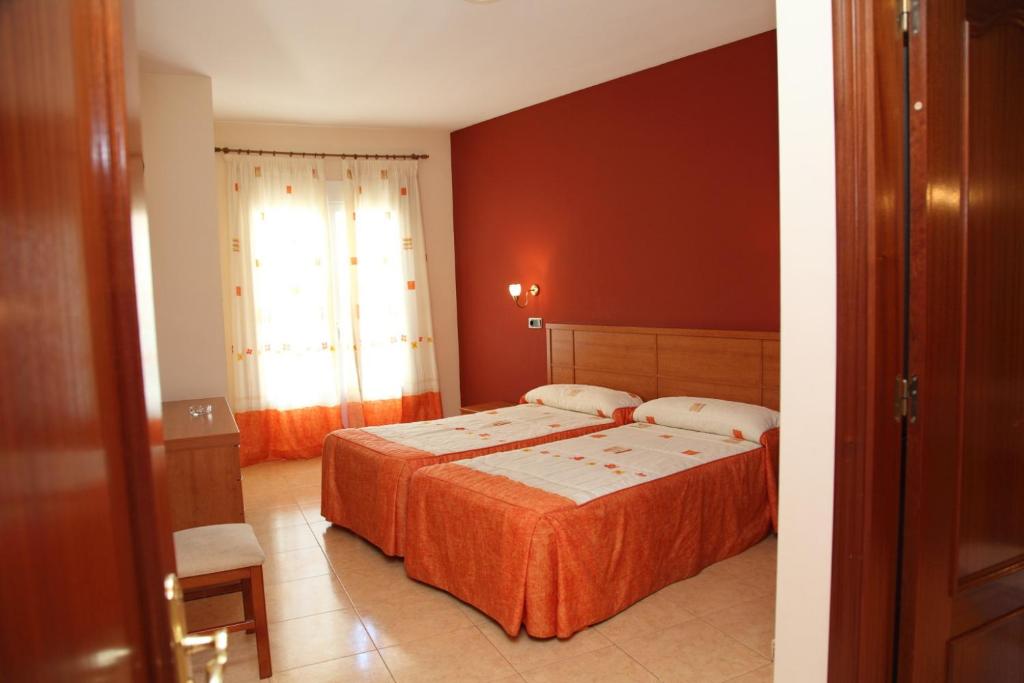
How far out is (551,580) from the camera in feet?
8.99

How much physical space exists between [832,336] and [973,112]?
0.56 metres

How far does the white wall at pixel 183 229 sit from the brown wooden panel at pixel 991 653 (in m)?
4.07

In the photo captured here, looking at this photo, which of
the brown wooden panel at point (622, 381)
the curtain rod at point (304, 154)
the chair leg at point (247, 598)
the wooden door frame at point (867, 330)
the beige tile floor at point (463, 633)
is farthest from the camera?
the curtain rod at point (304, 154)

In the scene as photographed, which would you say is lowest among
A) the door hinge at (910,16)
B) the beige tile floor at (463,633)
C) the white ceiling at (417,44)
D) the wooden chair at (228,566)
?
the beige tile floor at (463,633)

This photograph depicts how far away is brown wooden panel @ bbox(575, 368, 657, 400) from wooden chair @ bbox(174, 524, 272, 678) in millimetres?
2764

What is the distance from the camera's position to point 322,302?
591 centimetres

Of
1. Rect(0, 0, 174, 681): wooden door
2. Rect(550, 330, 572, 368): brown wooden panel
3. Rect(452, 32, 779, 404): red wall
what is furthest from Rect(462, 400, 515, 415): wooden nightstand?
Rect(0, 0, 174, 681): wooden door

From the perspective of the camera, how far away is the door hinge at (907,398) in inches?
56.7

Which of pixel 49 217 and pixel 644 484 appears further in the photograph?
pixel 644 484

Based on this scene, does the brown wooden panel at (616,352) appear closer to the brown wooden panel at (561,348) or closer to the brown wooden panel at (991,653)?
the brown wooden panel at (561,348)

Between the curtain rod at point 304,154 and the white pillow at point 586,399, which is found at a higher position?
the curtain rod at point 304,154

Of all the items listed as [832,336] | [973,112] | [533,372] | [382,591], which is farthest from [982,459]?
[533,372]

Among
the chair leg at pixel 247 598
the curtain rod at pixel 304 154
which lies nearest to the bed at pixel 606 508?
the chair leg at pixel 247 598

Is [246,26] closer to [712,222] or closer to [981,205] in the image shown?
[712,222]
